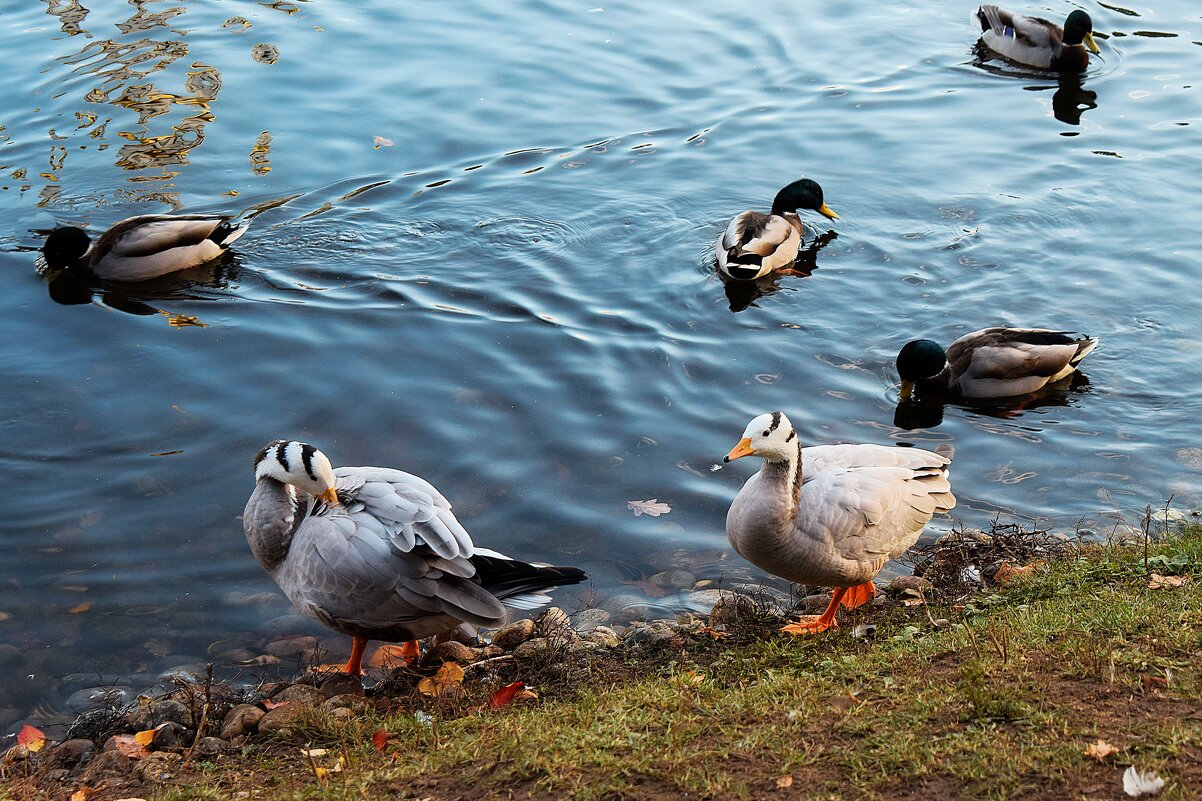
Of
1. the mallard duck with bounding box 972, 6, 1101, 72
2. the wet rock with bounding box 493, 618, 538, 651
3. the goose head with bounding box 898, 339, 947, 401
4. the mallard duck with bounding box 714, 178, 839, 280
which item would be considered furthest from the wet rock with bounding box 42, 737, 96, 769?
the mallard duck with bounding box 972, 6, 1101, 72

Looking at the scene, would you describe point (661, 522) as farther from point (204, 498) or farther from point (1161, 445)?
point (1161, 445)

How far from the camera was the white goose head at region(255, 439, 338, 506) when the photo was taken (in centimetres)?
613

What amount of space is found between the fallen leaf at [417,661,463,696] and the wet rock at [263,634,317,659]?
3.56 ft

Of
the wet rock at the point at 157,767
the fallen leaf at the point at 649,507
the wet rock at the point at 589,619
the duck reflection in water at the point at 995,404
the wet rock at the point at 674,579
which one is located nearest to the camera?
the wet rock at the point at 157,767

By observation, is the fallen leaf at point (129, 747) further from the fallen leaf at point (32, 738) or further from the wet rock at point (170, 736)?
the fallen leaf at point (32, 738)

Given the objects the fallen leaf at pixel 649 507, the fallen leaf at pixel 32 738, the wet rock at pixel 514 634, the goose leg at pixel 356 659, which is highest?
the goose leg at pixel 356 659

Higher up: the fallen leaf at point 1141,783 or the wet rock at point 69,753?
the fallen leaf at point 1141,783

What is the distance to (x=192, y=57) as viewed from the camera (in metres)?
16.4

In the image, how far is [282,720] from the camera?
538 centimetres

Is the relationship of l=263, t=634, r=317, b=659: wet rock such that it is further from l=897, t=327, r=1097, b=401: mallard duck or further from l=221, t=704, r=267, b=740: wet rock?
l=897, t=327, r=1097, b=401: mallard duck

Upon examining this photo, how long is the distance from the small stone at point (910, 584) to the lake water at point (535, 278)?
3.84 feet

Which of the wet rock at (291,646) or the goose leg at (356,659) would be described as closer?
the goose leg at (356,659)

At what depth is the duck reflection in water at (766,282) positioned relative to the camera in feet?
38.6

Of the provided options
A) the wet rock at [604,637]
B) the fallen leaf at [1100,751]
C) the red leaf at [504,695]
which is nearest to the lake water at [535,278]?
the wet rock at [604,637]
